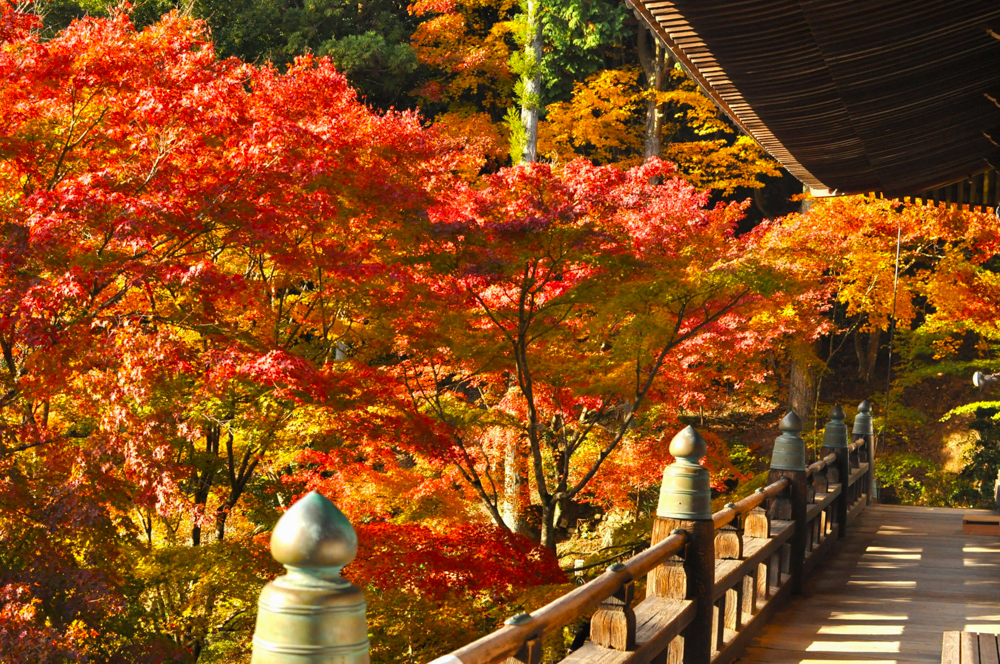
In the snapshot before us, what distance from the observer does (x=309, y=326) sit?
1001 cm

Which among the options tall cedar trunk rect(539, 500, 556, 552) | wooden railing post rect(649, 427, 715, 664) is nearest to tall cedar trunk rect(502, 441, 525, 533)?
tall cedar trunk rect(539, 500, 556, 552)

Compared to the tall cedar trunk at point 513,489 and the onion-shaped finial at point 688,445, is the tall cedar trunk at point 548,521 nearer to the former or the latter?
the tall cedar trunk at point 513,489

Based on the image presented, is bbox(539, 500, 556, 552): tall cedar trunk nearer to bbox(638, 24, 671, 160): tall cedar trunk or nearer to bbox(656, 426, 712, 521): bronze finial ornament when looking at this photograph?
bbox(656, 426, 712, 521): bronze finial ornament

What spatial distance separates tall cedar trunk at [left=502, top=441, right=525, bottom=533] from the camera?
13.8 meters

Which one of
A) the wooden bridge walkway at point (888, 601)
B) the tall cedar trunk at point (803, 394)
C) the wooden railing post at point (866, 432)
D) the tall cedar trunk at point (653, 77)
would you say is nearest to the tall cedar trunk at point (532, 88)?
the tall cedar trunk at point (653, 77)

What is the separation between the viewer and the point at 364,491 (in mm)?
10094

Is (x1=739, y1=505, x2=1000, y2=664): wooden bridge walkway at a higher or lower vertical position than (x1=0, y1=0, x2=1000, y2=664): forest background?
lower

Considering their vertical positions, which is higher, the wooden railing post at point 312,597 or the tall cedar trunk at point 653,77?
the tall cedar trunk at point 653,77

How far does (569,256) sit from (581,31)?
11300 millimetres

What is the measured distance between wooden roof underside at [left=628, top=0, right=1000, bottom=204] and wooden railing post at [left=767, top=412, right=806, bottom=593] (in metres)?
2.52

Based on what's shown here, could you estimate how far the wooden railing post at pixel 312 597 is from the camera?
1.62 meters

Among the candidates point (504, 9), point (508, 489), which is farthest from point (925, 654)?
point (504, 9)

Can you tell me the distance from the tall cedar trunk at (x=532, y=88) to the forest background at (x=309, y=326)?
A: 8.34ft

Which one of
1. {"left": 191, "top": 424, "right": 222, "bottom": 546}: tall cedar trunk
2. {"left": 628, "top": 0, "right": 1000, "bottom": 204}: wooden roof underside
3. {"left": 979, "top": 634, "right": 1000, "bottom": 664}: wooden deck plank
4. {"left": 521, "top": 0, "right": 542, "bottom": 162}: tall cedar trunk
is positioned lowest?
{"left": 979, "top": 634, "right": 1000, "bottom": 664}: wooden deck plank
